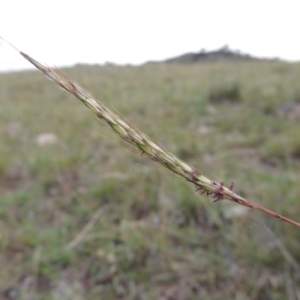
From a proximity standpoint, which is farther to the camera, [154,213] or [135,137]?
[154,213]

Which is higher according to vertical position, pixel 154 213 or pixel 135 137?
pixel 135 137

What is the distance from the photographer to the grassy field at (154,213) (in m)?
1.25

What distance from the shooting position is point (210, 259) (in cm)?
130

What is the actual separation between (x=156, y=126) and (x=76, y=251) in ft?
4.58

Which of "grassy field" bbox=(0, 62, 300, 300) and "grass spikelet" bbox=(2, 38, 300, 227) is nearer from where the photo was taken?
"grass spikelet" bbox=(2, 38, 300, 227)

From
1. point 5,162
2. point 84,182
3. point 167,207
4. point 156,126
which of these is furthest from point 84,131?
point 167,207

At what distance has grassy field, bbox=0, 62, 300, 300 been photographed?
1.25 metres

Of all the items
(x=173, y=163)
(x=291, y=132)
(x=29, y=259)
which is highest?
(x=173, y=163)

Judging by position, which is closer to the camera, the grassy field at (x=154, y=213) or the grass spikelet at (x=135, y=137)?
the grass spikelet at (x=135, y=137)

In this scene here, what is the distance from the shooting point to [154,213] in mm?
1594

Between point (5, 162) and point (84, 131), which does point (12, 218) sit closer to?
point (5, 162)

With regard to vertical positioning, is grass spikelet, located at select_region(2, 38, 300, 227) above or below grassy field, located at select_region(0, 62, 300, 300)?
above

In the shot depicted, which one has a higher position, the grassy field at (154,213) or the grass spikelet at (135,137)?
the grass spikelet at (135,137)

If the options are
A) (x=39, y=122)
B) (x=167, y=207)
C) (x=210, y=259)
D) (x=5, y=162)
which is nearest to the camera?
(x=210, y=259)
